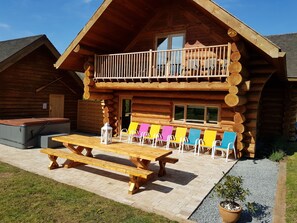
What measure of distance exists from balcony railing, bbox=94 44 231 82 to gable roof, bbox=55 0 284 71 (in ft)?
3.18

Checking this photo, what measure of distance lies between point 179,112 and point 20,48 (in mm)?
8494

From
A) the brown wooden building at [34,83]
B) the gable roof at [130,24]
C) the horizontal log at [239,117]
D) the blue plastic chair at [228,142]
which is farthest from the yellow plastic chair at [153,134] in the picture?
the brown wooden building at [34,83]

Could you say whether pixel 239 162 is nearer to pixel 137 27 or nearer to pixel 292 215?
pixel 292 215

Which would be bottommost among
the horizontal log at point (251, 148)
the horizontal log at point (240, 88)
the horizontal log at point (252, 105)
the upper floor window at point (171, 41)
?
the horizontal log at point (251, 148)

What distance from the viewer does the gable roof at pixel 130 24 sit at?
23.7 feet

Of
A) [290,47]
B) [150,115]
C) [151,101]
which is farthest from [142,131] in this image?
[290,47]

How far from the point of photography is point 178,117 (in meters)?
11.0

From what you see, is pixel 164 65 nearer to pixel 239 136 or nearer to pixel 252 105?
pixel 252 105

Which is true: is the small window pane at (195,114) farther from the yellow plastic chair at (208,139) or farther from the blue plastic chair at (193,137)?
the yellow plastic chair at (208,139)

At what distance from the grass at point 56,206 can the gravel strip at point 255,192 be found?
35.8 inches

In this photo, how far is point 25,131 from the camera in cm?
932

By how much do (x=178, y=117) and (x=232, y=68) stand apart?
4001 millimetres

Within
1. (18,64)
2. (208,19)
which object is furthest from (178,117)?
(18,64)

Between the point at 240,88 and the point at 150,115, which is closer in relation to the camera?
the point at 240,88
